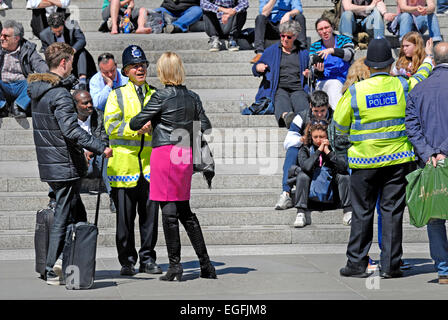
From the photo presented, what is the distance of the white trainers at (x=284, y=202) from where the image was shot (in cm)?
1091

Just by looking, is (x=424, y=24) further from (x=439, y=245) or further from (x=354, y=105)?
(x=439, y=245)

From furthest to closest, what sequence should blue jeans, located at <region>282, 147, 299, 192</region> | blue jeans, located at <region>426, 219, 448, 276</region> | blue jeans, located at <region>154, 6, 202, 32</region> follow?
1. blue jeans, located at <region>154, 6, 202, 32</region>
2. blue jeans, located at <region>282, 147, 299, 192</region>
3. blue jeans, located at <region>426, 219, 448, 276</region>

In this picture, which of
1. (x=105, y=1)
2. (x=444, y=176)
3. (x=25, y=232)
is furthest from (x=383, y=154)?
(x=105, y=1)

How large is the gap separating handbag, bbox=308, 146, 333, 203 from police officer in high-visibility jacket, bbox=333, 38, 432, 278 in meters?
1.98

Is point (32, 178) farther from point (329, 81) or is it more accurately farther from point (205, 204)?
point (329, 81)

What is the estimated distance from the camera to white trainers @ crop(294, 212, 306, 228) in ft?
34.7

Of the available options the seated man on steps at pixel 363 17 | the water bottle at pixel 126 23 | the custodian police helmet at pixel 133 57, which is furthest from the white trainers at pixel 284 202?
the water bottle at pixel 126 23

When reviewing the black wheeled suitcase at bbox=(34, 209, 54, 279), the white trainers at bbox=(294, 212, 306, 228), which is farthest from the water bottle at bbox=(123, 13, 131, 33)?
the black wheeled suitcase at bbox=(34, 209, 54, 279)

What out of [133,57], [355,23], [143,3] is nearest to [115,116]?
[133,57]

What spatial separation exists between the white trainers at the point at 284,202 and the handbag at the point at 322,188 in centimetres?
29

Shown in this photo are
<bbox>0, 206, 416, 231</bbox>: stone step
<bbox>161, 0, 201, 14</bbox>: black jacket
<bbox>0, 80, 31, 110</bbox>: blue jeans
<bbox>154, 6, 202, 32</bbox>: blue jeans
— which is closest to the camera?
<bbox>0, 206, 416, 231</bbox>: stone step

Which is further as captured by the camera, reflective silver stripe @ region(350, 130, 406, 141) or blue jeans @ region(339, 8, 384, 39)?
blue jeans @ region(339, 8, 384, 39)

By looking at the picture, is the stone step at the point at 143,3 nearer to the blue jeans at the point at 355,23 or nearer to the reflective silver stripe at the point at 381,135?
the blue jeans at the point at 355,23

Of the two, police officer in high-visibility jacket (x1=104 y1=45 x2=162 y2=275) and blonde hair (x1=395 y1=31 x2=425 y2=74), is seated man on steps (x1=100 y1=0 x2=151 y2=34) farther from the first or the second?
blonde hair (x1=395 y1=31 x2=425 y2=74)
